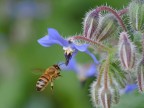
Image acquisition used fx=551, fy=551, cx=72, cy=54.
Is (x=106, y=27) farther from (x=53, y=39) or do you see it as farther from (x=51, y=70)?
(x=51, y=70)

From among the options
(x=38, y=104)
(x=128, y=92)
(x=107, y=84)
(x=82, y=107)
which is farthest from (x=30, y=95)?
(x=107, y=84)

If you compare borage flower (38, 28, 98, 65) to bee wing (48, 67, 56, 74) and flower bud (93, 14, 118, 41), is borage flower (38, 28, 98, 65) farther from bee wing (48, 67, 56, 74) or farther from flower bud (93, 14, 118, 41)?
bee wing (48, 67, 56, 74)

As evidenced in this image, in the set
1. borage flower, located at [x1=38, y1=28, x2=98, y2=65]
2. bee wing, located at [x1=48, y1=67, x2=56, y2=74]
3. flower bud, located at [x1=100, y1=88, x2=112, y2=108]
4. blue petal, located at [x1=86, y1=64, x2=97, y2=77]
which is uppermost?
blue petal, located at [x1=86, y1=64, x2=97, y2=77]

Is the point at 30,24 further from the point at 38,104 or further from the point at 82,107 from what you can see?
the point at 82,107


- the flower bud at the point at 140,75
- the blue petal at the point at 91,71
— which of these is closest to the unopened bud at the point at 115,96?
the flower bud at the point at 140,75

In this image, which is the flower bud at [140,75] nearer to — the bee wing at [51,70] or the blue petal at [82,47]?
the blue petal at [82,47]

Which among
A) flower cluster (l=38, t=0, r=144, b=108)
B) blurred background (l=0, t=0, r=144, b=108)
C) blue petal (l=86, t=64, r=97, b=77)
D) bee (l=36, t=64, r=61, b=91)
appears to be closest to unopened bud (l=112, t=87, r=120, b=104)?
flower cluster (l=38, t=0, r=144, b=108)
